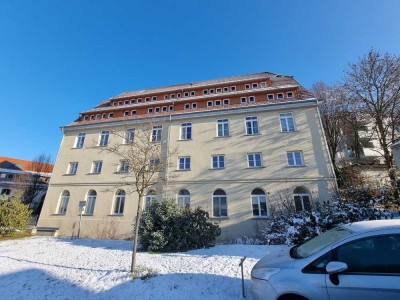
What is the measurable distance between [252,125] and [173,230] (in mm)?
11638

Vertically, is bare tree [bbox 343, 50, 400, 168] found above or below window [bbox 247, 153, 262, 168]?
above

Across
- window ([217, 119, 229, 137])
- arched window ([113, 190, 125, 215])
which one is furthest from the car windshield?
arched window ([113, 190, 125, 215])

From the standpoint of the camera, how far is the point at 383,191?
1143 centimetres

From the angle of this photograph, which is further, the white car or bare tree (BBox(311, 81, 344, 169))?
bare tree (BBox(311, 81, 344, 169))

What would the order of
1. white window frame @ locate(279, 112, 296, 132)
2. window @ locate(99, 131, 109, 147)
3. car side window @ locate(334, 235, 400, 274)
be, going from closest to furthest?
car side window @ locate(334, 235, 400, 274)
white window frame @ locate(279, 112, 296, 132)
window @ locate(99, 131, 109, 147)

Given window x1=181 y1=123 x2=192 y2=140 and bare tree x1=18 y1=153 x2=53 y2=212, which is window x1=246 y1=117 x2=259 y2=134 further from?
bare tree x1=18 y1=153 x2=53 y2=212

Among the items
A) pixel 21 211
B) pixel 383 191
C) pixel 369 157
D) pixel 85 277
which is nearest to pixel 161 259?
pixel 85 277

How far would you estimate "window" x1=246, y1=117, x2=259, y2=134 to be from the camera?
18.1 m

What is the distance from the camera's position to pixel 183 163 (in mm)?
18344

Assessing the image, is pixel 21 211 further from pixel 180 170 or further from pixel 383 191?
pixel 383 191

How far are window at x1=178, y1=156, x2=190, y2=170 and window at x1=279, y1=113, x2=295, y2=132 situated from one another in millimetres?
8556

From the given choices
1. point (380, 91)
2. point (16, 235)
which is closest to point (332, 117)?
point (380, 91)

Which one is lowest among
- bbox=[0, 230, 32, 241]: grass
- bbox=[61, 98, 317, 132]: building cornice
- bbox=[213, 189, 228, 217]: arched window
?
bbox=[0, 230, 32, 241]: grass

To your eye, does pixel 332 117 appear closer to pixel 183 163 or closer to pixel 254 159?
pixel 254 159
